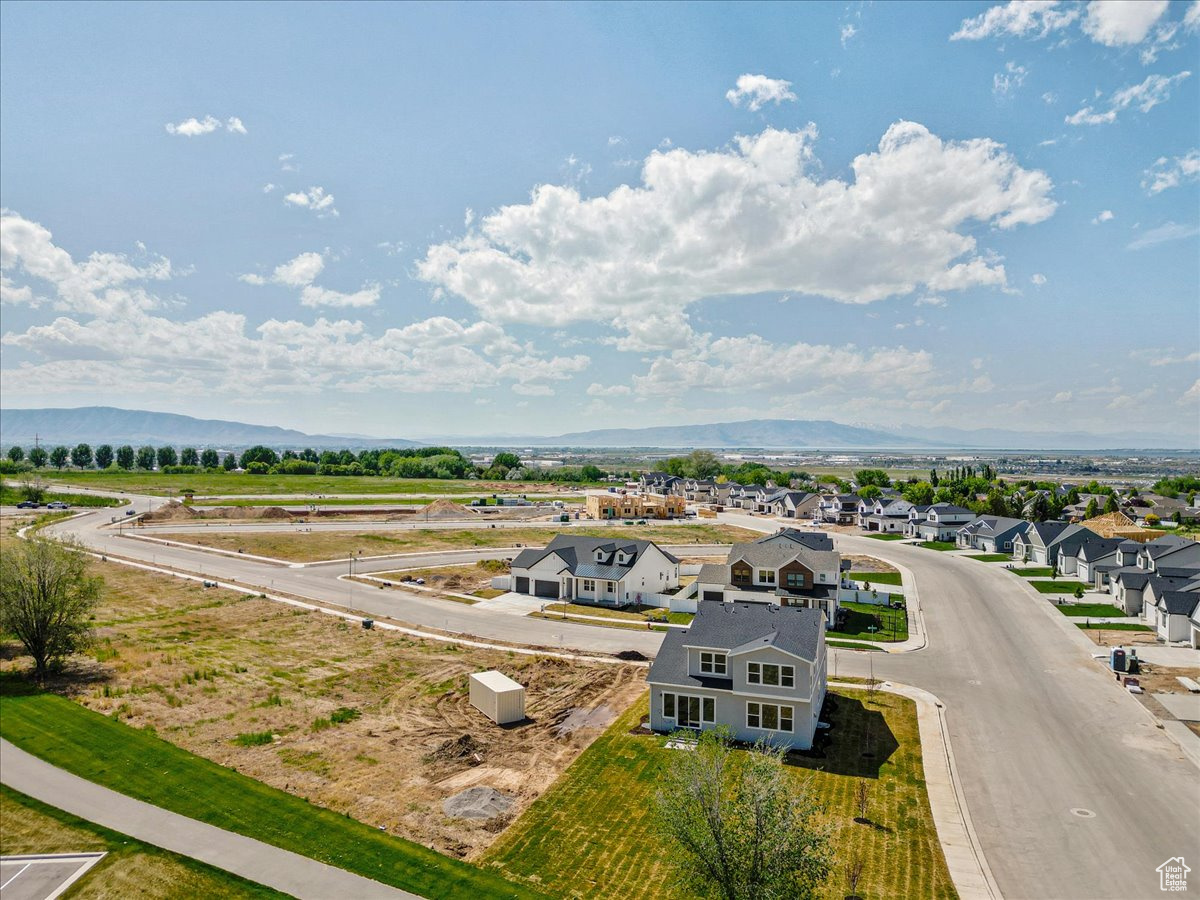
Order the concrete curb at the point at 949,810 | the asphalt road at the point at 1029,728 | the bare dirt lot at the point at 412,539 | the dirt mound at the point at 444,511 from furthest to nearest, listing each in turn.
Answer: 1. the dirt mound at the point at 444,511
2. the bare dirt lot at the point at 412,539
3. the asphalt road at the point at 1029,728
4. the concrete curb at the point at 949,810

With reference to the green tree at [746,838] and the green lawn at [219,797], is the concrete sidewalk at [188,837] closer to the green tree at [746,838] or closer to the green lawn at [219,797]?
the green lawn at [219,797]

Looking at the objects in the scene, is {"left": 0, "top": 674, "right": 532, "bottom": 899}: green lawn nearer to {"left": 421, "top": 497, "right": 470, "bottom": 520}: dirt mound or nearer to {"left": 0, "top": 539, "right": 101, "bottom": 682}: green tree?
{"left": 0, "top": 539, "right": 101, "bottom": 682}: green tree

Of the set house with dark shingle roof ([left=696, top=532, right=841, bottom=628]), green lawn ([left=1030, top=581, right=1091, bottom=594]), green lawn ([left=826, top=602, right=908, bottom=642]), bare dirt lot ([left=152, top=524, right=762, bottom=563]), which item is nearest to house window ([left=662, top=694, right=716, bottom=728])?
green lawn ([left=826, top=602, right=908, bottom=642])

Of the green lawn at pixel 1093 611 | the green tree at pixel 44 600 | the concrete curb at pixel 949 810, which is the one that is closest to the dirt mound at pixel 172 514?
the green tree at pixel 44 600

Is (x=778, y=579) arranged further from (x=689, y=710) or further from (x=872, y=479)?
(x=872, y=479)

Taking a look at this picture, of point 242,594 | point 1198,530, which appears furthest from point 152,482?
point 1198,530

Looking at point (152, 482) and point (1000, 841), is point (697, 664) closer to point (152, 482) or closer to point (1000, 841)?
point (1000, 841)

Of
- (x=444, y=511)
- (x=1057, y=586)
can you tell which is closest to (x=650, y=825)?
(x=1057, y=586)
